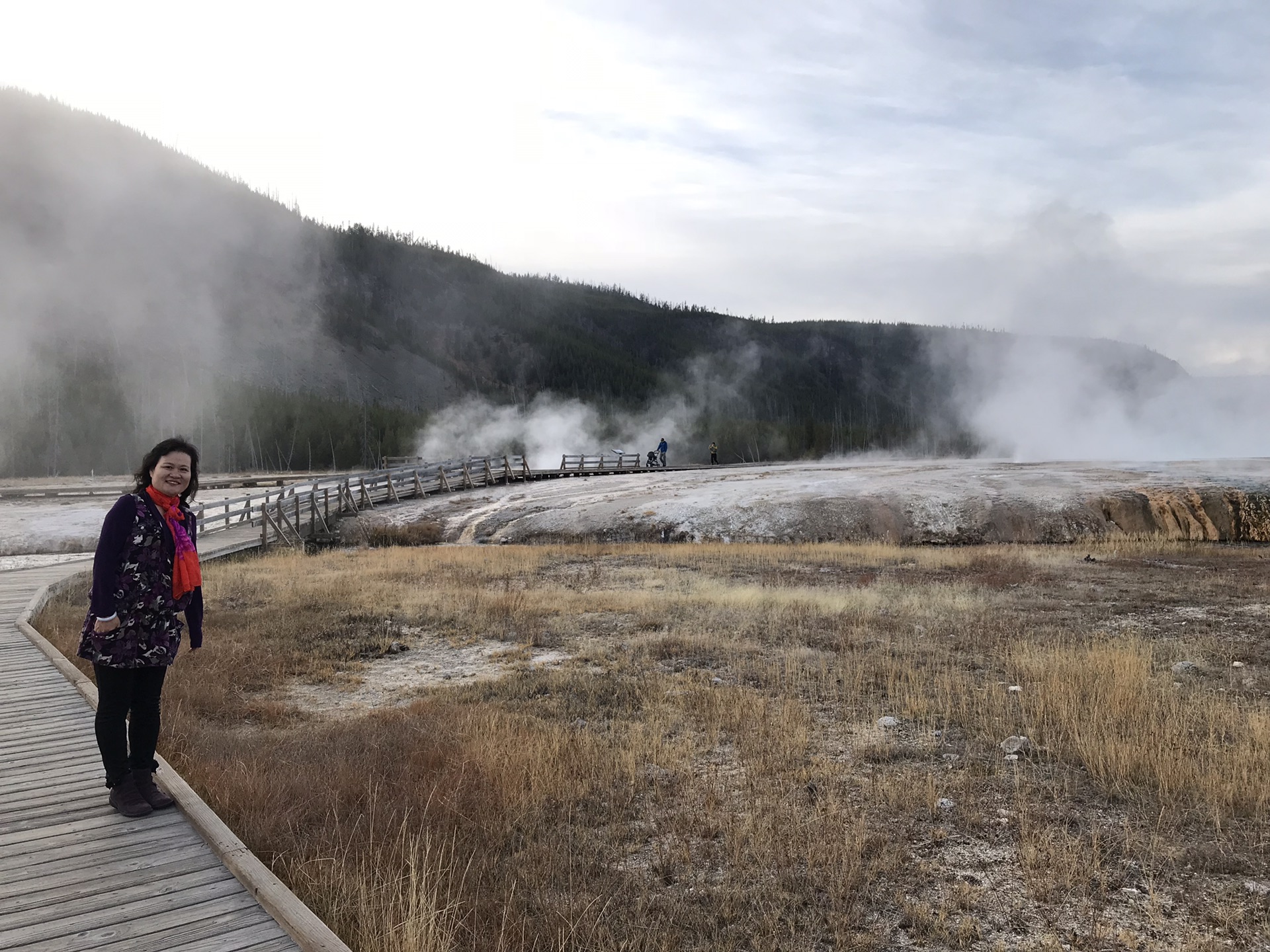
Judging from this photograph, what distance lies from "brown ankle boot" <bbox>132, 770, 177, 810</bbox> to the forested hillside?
79890 mm

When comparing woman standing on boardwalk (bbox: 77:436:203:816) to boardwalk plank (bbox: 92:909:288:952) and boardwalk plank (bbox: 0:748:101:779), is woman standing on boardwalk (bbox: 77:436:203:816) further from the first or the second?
boardwalk plank (bbox: 92:909:288:952)

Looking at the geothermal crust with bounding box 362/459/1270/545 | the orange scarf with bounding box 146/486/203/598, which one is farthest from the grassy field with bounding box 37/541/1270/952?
the geothermal crust with bounding box 362/459/1270/545

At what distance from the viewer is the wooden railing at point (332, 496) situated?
84.9ft

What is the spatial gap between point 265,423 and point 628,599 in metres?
79.2

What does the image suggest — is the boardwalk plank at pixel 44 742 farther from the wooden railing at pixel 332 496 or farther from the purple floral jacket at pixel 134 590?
the wooden railing at pixel 332 496

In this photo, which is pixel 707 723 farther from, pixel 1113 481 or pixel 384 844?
pixel 1113 481

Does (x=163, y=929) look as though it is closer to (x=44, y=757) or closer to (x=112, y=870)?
(x=112, y=870)

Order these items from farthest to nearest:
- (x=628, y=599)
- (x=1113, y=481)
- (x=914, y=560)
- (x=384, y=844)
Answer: (x=1113, y=481) → (x=914, y=560) → (x=628, y=599) → (x=384, y=844)

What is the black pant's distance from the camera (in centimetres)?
467

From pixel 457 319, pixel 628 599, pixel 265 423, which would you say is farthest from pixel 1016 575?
pixel 457 319

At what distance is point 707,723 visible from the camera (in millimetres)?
7645

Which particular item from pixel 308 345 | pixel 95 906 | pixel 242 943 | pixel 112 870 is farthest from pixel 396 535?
pixel 308 345

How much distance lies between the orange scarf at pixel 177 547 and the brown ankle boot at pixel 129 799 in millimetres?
Answer: 1168

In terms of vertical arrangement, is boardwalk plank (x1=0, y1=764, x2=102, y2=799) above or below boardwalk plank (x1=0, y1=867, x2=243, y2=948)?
below
